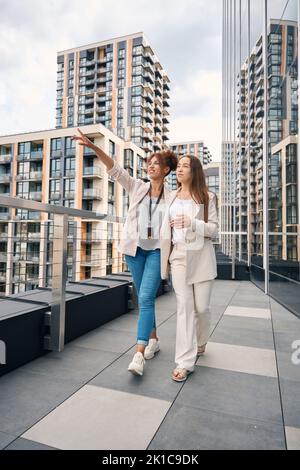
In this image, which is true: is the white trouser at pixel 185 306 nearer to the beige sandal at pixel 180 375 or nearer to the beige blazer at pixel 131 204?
the beige sandal at pixel 180 375

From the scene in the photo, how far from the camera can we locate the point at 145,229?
1.87m

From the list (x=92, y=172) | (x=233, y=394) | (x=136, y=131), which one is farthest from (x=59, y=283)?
(x=136, y=131)

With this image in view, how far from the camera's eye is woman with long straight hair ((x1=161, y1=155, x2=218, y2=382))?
1.67m

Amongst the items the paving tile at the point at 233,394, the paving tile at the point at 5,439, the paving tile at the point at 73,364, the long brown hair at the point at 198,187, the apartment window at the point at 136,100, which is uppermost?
the apartment window at the point at 136,100

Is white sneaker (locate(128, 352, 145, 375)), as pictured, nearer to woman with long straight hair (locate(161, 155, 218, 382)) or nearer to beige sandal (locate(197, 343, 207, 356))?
woman with long straight hair (locate(161, 155, 218, 382))

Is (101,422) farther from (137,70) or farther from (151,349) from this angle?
(137,70)

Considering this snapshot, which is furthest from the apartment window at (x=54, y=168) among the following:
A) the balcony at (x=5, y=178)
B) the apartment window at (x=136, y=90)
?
the apartment window at (x=136, y=90)

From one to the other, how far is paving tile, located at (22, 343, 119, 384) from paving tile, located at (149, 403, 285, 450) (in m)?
0.62

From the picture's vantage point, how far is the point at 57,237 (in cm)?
215

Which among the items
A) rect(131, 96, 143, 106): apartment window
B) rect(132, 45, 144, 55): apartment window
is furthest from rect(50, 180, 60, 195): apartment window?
rect(132, 45, 144, 55): apartment window

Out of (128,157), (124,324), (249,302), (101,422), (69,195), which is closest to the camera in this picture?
(101,422)

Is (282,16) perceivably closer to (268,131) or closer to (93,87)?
(268,131)

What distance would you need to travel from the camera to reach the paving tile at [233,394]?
4.35ft

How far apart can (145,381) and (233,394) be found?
1.58ft
